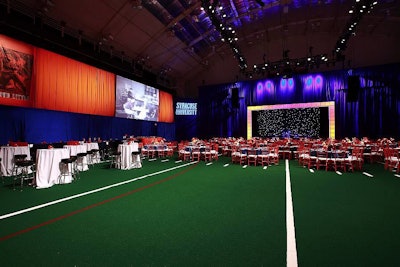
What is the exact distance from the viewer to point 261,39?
20.7 m

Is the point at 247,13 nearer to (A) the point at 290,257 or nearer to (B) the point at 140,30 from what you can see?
(B) the point at 140,30

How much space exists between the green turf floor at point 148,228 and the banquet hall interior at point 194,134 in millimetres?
26

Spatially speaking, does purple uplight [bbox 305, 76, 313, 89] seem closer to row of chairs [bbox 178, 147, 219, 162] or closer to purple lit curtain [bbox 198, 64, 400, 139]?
purple lit curtain [bbox 198, 64, 400, 139]

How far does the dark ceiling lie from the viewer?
11.2 meters

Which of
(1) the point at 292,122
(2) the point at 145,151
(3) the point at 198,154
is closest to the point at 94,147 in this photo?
(2) the point at 145,151

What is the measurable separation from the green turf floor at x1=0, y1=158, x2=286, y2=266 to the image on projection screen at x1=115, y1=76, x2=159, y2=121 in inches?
382

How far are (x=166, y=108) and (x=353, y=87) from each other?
14.8 meters

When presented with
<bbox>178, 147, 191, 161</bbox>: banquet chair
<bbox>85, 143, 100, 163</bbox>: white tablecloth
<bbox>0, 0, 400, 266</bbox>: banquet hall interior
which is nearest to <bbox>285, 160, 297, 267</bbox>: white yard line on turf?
<bbox>0, 0, 400, 266</bbox>: banquet hall interior

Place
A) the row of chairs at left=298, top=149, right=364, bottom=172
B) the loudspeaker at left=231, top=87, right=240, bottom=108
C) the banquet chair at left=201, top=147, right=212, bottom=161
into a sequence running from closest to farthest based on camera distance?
the row of chairs at left=298, top=149, right=364, bottom=172 < the banquet chair at left=201, top=147, right=212, bottom=161 < the loudspeaker at left=231, top=87, right=240, bottom=108

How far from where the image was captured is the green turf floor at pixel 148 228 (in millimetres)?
2412

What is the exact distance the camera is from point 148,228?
3.16 m

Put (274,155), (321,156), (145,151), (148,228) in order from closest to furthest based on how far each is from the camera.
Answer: (148,228)
(321,156)
(274,155)
(145,151)

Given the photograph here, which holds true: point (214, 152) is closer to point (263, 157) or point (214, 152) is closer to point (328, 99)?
point (263, 157)

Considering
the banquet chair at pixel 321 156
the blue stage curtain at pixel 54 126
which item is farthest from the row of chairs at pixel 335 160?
the blue stage curtain at pixel 54 126
